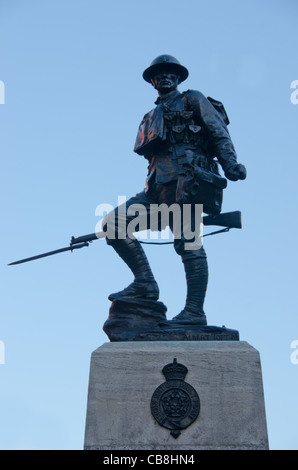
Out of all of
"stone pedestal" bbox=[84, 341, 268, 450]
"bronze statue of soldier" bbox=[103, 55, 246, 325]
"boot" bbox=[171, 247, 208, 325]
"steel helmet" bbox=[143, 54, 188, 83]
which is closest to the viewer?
"stone pedestal" bbox=[84, 341, 268, 450]

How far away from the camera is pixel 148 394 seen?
16.6 feet

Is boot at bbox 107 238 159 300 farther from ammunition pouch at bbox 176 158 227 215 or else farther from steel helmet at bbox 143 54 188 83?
steel helmet at bbox 143 54 188 83

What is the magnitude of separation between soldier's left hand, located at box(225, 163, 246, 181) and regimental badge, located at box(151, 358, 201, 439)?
2324 mm

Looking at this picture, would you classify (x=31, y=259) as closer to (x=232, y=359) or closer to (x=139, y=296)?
(x=139, y=296)

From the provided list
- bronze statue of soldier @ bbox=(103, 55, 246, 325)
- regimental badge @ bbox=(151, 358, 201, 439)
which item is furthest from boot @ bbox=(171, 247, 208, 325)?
regimental badge @ bbox=(151, 358, 201, 439)

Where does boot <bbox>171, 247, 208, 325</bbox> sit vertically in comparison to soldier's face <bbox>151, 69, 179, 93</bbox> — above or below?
below

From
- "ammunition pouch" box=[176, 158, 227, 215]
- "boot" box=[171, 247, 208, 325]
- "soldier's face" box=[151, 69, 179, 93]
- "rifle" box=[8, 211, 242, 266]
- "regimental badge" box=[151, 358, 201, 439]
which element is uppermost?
"soldier's face" box=[151, 69, 179, 93]

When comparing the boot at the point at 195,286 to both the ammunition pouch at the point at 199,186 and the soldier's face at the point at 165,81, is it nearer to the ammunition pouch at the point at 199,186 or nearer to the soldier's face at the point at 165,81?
the ammunition pouch at the point at 199,186

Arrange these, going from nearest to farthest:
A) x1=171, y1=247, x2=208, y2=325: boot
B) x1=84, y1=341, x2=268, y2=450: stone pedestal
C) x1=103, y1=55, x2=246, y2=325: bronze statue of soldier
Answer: x1=84, y1=341, x2=268, y2=450: stone pedestal → x1=171, y1=247, x2=208, y2=325: boot → x1=103, y1=55, x2=246, y2=325: bronze statue of soldier

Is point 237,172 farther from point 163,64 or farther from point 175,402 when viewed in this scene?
point 175,402

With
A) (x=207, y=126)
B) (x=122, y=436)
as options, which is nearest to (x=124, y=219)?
(x=207, y=126)

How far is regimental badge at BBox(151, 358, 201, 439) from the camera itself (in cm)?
489

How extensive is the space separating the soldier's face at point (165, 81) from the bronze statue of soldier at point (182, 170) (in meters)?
0.01

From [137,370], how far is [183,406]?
572 mm
